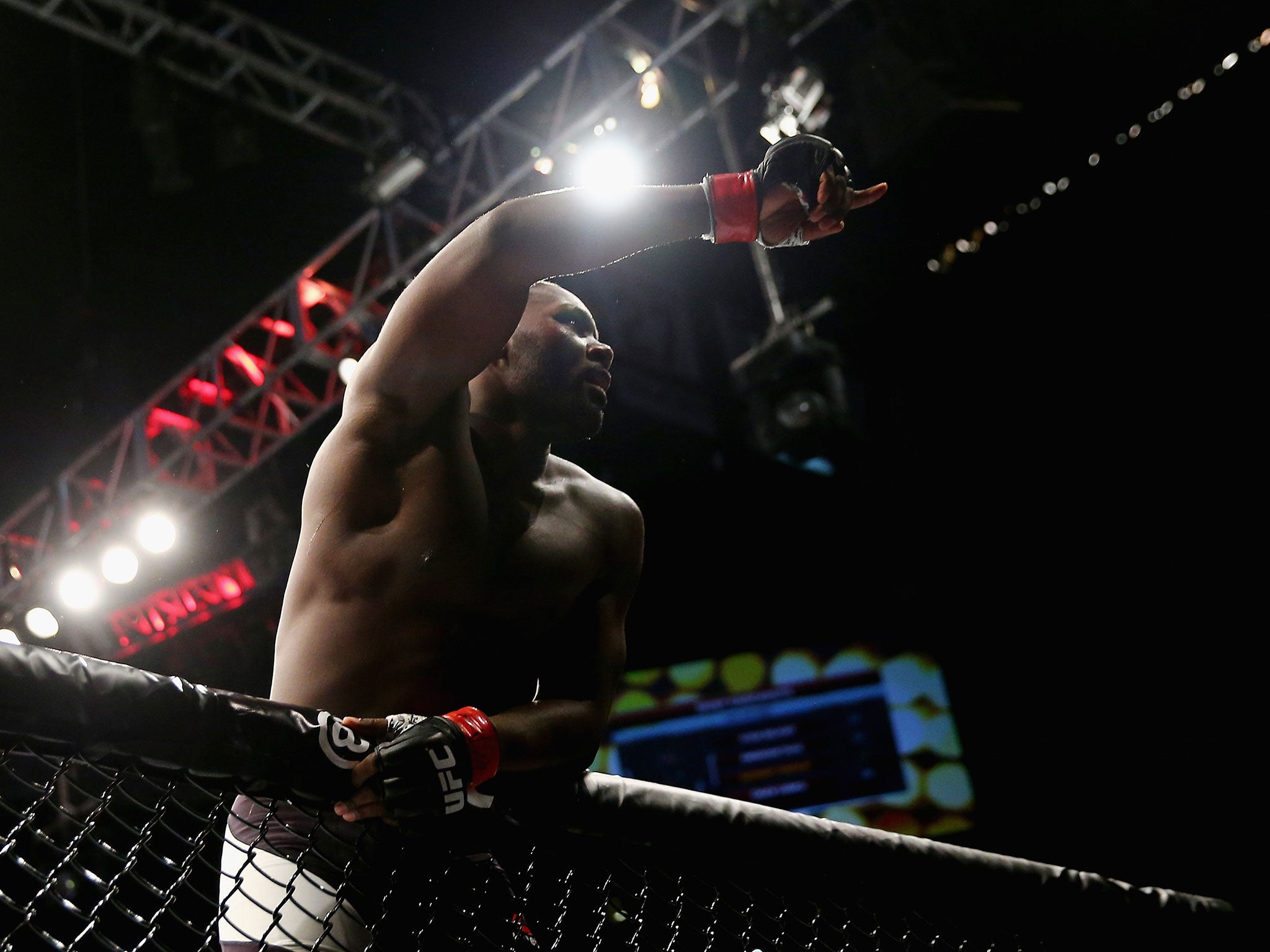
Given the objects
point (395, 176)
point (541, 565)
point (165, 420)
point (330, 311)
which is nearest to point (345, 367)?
point (330, 311)

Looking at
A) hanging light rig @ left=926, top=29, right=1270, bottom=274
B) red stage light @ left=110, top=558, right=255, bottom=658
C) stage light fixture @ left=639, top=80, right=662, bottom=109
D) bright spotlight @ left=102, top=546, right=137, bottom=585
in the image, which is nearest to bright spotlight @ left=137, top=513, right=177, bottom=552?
bright spotlight @ left=102, top=546, right=137, bottom=585

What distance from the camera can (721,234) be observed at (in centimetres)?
146

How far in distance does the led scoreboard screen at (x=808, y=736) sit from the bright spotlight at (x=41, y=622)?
3231 millimetres

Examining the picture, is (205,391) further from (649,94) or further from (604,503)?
(604,503)

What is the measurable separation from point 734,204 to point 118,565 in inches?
205

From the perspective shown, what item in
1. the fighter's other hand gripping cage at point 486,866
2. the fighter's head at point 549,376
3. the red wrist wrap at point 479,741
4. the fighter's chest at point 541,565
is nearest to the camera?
the fighter's other hand gripping cage at point 486,866

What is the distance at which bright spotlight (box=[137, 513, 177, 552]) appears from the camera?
18.1ft

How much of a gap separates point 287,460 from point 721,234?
17.1ft

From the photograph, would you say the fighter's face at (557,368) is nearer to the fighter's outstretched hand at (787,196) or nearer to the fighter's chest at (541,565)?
the fighter's chest at (541,565)

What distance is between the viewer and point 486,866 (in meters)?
1.36

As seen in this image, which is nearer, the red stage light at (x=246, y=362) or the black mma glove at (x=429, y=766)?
the black mma glove at (x=429, y=766)

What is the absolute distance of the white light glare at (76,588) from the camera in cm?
568

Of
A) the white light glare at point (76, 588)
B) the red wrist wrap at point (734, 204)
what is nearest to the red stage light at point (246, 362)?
the white light glare at point (76, 588)

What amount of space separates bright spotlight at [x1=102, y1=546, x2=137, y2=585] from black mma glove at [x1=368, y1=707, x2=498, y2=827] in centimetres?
A: 515
